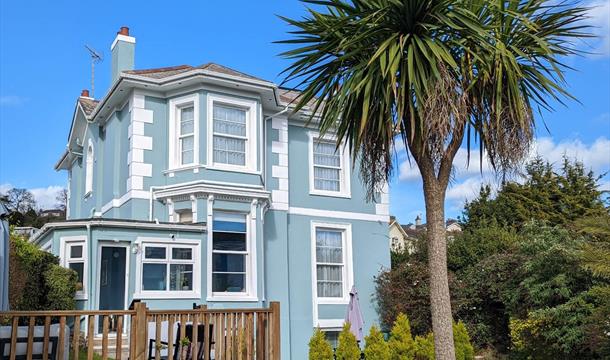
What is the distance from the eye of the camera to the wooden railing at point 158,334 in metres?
5.87

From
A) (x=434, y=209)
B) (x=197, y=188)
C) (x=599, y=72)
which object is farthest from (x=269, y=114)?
(x=434, y=209)

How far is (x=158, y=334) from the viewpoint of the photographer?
22.1ft

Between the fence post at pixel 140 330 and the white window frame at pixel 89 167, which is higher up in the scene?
the white window frame at pixel 89 167

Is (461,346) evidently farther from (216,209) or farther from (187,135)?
(187,135)

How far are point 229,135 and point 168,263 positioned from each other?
3.47 metres

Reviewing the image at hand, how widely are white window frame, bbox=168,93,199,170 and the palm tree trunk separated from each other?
27.6 feet

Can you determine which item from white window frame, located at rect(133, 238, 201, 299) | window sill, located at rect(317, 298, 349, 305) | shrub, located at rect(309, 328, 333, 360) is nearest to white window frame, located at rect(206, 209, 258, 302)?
white window frame, located at rect(133, 238, 201, 299)

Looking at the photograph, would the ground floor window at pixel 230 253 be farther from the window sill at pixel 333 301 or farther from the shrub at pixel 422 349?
the shrub at pixel 422 349

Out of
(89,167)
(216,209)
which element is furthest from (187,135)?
(89,167)

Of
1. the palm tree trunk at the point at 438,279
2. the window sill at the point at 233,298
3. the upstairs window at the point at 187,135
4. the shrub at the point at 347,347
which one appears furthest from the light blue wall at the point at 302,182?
the palm tree trunk at the point at 438,279

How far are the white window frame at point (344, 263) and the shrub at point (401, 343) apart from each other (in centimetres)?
338

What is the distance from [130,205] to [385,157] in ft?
27.9

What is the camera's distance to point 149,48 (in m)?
17.0

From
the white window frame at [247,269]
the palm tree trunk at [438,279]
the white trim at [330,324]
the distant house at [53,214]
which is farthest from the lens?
the distant house at [53,214]
